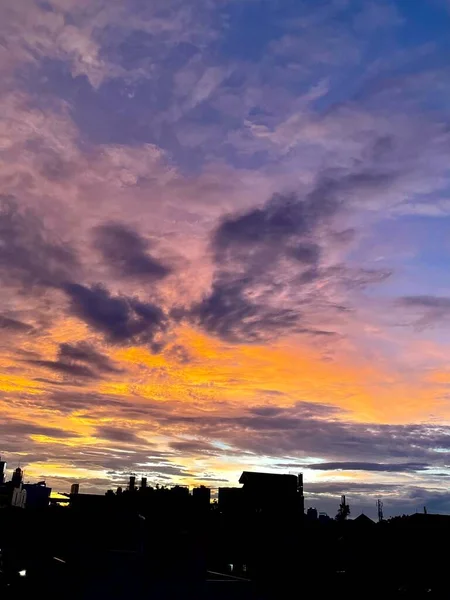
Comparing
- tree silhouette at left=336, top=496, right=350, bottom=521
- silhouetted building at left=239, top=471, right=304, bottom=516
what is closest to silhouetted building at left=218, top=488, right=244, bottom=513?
silhouetted building at left=239, top=471, right=304, bottom=516

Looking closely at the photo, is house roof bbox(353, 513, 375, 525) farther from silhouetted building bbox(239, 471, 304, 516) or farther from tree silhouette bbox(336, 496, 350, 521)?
tree silhouette bbox(336, 496, 350, 521)

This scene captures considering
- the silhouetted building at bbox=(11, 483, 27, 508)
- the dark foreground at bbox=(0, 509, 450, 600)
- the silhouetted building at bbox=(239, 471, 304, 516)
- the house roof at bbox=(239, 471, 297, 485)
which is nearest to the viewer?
the dark foreground at bbox=(0, 509, 450, 600)

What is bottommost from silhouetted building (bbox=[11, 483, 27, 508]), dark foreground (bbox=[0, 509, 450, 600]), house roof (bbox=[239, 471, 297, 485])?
dark foreground (bbox=[0, 509, 450, 600])

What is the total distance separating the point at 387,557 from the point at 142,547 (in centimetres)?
3421

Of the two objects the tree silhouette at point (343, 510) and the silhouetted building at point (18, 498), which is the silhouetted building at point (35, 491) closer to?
the silhouetted building at point (18, 498)

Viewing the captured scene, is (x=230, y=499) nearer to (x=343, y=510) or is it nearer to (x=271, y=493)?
(x=271, y=493)

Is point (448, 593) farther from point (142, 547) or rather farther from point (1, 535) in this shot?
point (1, 535)

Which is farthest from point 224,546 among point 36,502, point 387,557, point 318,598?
point 36,502

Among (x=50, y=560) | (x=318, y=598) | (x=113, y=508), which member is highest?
(x=113, y=508)

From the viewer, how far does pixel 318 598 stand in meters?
57.7

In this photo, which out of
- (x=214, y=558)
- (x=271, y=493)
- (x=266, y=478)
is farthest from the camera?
(x=266, y=478)

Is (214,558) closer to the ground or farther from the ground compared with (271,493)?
closer to the ground

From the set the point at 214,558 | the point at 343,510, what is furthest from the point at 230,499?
the point at 343,510

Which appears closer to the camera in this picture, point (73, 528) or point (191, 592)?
point (191, 592)
